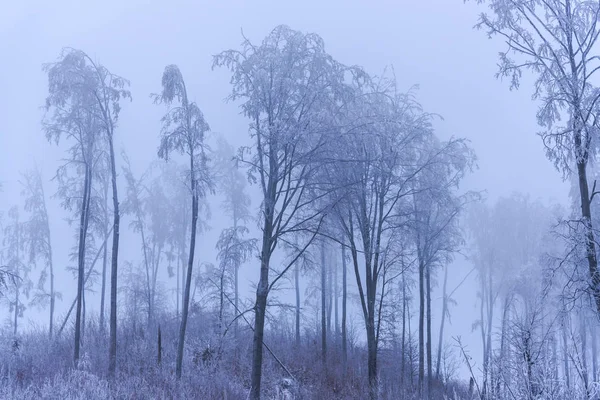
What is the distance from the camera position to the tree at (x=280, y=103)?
12.7 m

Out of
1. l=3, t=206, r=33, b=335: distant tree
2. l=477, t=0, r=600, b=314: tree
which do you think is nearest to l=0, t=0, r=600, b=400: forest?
l=477, t=0, r=600, b=314: tree

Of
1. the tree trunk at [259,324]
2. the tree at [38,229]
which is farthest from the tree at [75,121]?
the tree at [38,229]

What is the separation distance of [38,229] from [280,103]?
21.1 metres

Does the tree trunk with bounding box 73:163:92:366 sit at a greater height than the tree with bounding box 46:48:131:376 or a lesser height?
lesser

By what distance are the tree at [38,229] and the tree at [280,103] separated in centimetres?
1958

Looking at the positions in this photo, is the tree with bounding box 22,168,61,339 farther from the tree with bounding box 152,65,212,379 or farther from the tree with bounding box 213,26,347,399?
the tree with bounding box 213,26,347,399

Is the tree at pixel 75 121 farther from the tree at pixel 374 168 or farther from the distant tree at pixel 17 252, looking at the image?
the distant tree at pixel 17 252

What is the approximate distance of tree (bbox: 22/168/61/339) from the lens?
92.2 feet

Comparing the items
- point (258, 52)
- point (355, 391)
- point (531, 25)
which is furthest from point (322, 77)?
point (355, 391)

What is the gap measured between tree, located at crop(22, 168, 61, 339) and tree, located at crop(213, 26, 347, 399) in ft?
64.2

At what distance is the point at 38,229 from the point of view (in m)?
28.4

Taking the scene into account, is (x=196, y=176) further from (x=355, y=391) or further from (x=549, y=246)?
(x=549, y=246)

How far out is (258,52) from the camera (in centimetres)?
1341

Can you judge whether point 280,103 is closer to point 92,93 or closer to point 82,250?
point 92,93
